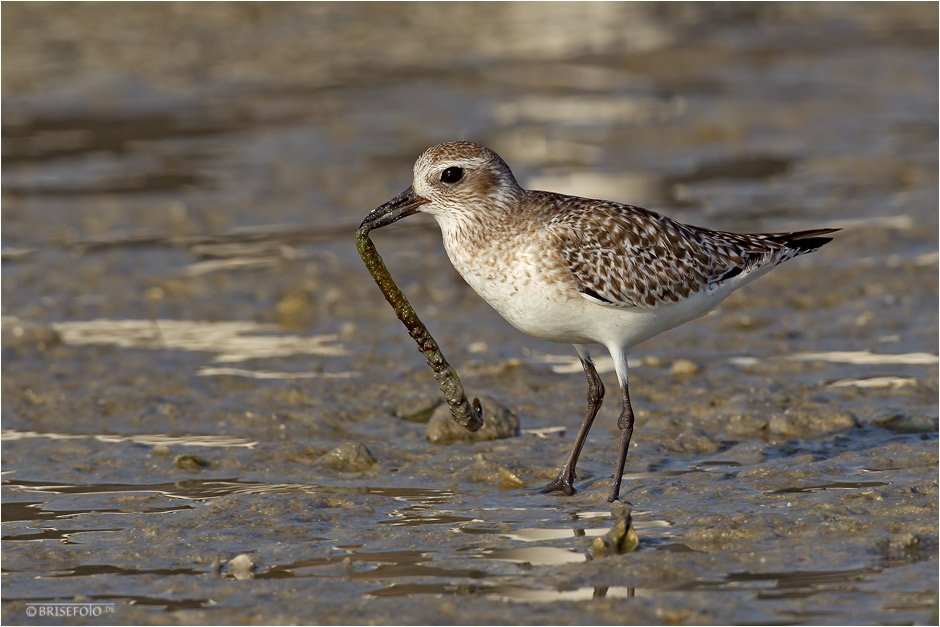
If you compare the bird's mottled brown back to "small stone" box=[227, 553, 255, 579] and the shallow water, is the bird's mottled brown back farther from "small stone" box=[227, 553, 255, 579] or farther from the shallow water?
"small stone" box=[227, 553, 255, 579]

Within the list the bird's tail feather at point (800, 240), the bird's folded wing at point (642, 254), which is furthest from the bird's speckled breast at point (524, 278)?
the bird's tail feather at point (800, 240)

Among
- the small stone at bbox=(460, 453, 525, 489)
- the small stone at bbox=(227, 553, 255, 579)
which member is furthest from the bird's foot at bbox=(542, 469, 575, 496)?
the small stone at bbox=(227, 553, 255, 579)

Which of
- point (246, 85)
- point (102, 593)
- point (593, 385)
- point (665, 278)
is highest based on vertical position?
point (246, 85)

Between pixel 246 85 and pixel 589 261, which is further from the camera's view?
pixel 246 85

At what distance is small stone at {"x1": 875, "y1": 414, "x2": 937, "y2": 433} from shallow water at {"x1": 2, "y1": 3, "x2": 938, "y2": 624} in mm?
22

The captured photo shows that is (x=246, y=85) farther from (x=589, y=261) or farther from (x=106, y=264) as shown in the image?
(x=589, y=261)

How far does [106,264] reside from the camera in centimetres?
1388

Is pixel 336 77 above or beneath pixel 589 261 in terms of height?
above

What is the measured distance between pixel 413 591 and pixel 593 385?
267 centimetres

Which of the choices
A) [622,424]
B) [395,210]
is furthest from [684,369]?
[395,210]

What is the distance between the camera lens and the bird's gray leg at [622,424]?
26.2ft

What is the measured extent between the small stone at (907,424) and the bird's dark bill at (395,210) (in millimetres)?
3659

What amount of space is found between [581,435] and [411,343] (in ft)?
11.5

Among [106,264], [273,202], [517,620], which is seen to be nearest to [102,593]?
[517,620]
